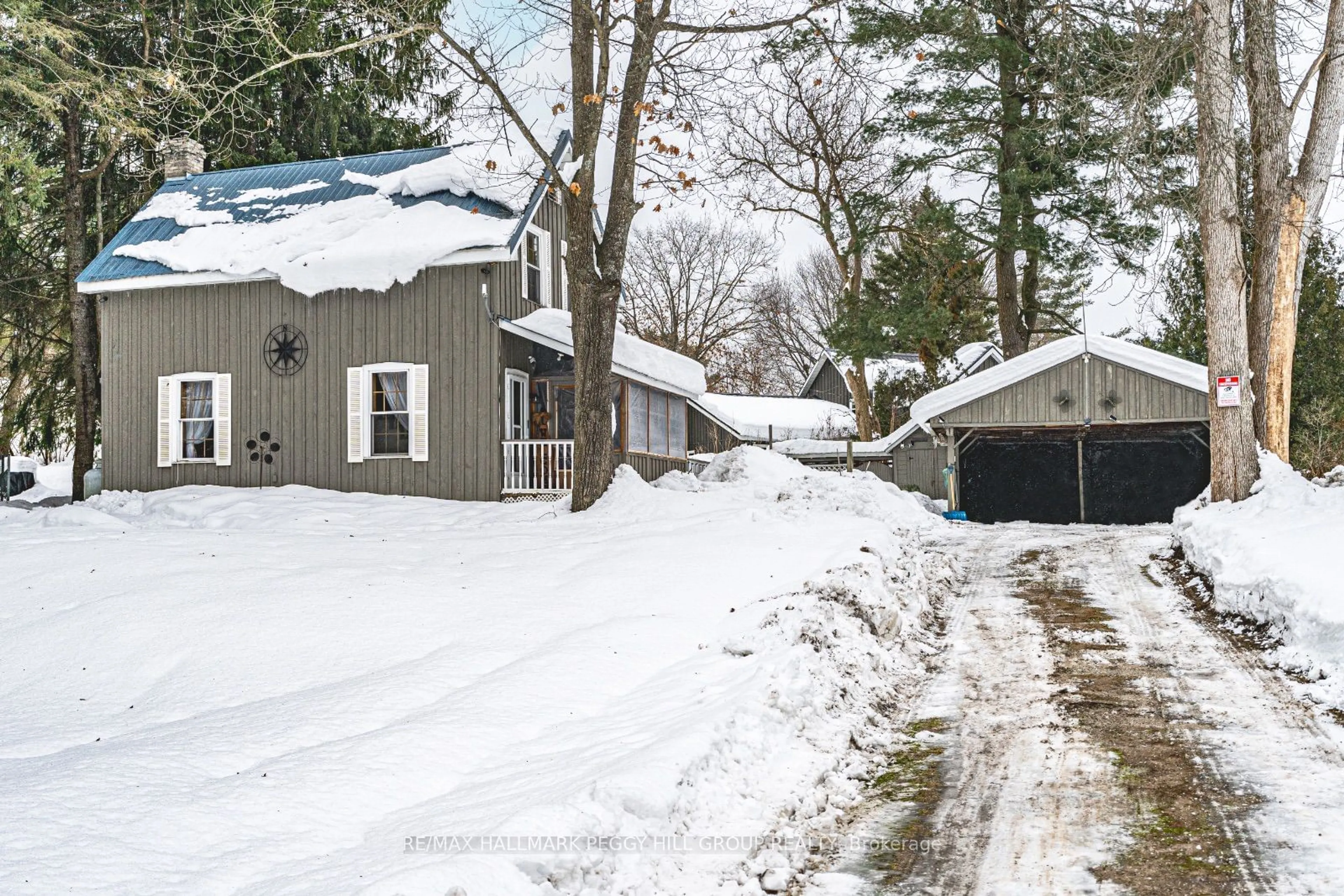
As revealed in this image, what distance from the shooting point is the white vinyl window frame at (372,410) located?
16516mm

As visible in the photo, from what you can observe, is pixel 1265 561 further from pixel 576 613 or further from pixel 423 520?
pixel 423 520

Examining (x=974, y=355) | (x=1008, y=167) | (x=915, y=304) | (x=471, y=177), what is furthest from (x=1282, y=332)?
(x=974, y=355)

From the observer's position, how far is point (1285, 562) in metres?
8.20

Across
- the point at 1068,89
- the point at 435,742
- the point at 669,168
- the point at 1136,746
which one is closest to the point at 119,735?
the point at 435,742

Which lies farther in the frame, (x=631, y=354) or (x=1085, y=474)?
(x=1085, y=474)

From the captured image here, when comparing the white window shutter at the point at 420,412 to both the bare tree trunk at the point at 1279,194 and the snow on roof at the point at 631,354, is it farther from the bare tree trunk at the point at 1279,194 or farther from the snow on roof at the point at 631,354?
the bare tree trunk at the point at 1279,194

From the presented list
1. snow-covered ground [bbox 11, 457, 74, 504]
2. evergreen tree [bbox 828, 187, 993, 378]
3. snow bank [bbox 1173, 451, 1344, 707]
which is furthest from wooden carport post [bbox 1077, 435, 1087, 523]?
snow-covered ground [bbox 11, 457, 74, 504]

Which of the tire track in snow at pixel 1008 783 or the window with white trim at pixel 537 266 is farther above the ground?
the window with white trim at pixel 537 266

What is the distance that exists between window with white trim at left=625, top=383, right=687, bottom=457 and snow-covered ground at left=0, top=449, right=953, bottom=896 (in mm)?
7181

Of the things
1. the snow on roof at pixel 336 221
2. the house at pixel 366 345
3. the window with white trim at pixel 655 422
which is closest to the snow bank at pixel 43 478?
the house at pixel 366 345

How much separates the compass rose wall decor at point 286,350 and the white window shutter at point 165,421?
1.99 metres

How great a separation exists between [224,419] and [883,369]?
892 inches

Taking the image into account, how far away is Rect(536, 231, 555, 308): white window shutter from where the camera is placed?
59.8 feet

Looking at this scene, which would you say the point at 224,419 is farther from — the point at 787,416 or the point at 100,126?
the point at 787,416
